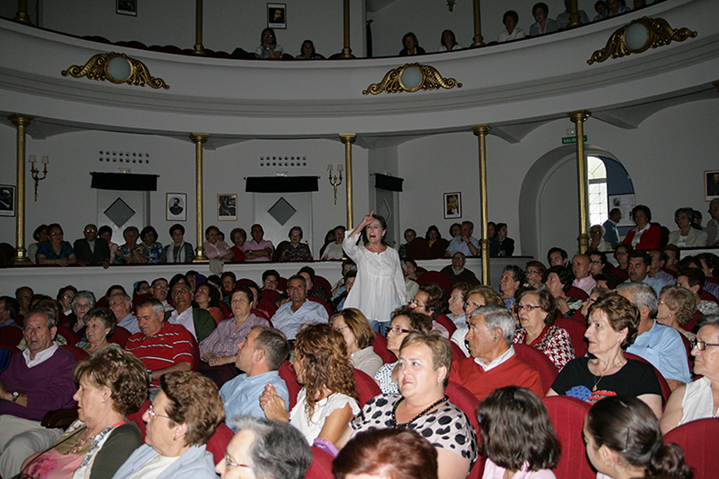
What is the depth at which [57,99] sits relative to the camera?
7.97 m

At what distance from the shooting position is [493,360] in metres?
2.82

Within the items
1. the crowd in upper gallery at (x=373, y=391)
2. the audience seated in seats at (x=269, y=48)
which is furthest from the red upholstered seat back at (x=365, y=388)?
the audience seated in seats at (x=269, y=48)

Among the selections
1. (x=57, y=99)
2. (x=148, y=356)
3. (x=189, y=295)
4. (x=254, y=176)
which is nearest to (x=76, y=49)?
(x=57, y=99)

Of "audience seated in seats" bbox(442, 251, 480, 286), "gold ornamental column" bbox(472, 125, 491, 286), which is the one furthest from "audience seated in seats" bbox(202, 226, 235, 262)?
"gold ornamental column" bbox(472, 125, 491, 286)

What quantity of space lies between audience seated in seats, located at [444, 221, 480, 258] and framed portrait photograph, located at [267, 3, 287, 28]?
5333mm

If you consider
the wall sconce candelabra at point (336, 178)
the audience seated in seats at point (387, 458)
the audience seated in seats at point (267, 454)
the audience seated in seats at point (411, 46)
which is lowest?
the audience seated in seats at point (267, 454)

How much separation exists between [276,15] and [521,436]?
429 inches

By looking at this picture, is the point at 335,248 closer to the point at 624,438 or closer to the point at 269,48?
the point at 269,48

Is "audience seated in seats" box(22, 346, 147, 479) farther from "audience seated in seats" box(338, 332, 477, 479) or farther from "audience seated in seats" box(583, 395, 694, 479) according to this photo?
"audience seated in seats" box(583, 395, 694, 479)

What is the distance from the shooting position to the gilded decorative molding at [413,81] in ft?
29.1

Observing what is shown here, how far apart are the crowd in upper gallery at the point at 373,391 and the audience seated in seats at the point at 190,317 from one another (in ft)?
1.33

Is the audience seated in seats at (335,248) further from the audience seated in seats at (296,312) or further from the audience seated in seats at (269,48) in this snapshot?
the audience seated in seats at (296,312)

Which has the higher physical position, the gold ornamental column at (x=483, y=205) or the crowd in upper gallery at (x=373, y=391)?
the gold ornamental column at (x=483, y=205)

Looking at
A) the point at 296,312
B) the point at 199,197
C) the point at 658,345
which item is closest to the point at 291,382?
the point at 658,345
